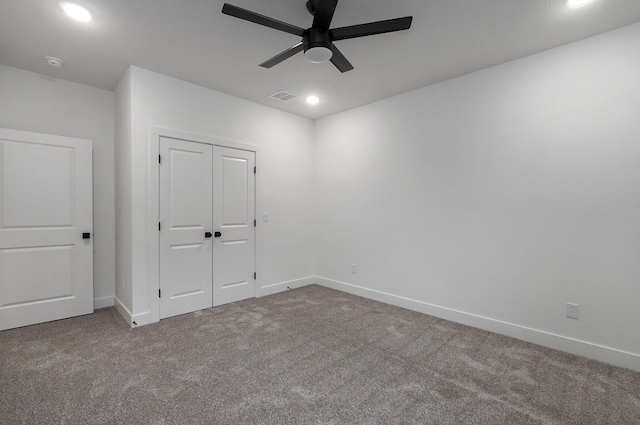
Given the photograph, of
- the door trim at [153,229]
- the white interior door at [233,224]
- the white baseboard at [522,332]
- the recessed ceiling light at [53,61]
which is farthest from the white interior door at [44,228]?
the white baseboard at [522,332]

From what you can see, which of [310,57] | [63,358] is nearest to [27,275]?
[63,358]

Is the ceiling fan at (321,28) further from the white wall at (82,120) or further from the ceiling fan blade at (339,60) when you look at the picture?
the white wall at (82,120)

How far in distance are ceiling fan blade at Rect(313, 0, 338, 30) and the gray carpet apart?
8.52 ft

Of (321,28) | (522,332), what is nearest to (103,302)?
(321,28)

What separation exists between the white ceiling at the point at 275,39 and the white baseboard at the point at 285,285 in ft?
9.27

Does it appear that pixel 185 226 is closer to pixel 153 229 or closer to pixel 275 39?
pixel 153 229

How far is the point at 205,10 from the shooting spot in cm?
234

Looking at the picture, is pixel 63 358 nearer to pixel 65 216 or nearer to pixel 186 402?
pixel 186 402

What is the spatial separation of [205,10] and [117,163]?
245 centimetres

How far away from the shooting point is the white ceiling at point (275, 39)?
2305mm

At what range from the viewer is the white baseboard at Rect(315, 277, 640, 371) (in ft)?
8.36

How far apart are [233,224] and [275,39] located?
92.7 inches

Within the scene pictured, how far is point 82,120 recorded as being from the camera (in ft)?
12.3

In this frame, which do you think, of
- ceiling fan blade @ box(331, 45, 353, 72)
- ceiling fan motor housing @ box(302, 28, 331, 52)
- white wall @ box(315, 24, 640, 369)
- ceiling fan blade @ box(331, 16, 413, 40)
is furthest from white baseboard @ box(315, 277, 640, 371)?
ceiling fan motor housing @ box(302, 28, 331, 52)
